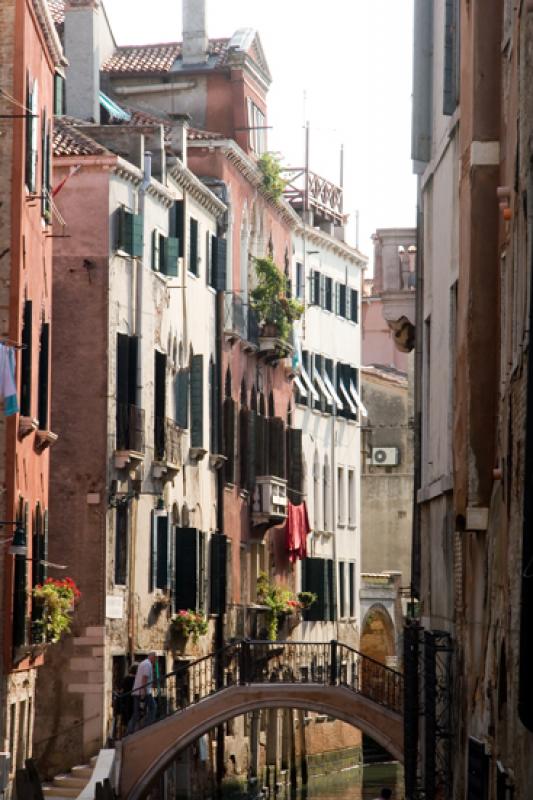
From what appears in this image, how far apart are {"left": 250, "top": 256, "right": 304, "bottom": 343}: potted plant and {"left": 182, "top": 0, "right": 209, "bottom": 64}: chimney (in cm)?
483

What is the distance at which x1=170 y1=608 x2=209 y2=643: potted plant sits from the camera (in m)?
42.9

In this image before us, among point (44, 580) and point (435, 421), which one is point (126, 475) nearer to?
point (44, 580)

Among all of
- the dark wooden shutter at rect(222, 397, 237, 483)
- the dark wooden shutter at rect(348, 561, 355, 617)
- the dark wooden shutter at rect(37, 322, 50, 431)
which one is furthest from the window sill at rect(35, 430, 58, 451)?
the dark wooden shutter at rect(348, 561, 355, 617)

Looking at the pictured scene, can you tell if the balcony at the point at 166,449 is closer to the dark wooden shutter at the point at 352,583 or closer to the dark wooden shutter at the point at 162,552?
the dark wooden shutter at the point at 162,552

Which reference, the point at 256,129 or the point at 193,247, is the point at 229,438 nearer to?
the point at 193,247

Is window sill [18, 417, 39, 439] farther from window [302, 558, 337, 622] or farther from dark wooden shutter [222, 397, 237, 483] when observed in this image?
window [302, 558, 337, 622]

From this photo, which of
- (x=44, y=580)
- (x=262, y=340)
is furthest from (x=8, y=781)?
(x=262, y=340)

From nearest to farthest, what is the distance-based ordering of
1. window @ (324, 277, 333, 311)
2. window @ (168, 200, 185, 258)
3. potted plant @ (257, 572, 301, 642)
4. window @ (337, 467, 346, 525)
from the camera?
window @ (168, 200, 185, 258), potted plant @ (257, 572, 301, 642), window @ (324, 277, 333, 311), window @ (337, 467, 346, 525)

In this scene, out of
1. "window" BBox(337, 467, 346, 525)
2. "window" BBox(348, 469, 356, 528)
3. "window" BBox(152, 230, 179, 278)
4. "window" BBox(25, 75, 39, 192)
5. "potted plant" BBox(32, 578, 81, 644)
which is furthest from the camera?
"window" BBox(348, 469, 356, 528)

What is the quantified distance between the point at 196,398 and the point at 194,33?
11010mm

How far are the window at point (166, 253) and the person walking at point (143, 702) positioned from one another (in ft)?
30.0

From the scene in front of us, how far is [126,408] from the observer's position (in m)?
39.2

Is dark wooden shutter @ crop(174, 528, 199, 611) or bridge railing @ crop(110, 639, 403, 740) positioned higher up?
dark wooden shutter @ crop(174, 528, 199, 611)

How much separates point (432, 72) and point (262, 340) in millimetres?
23934
